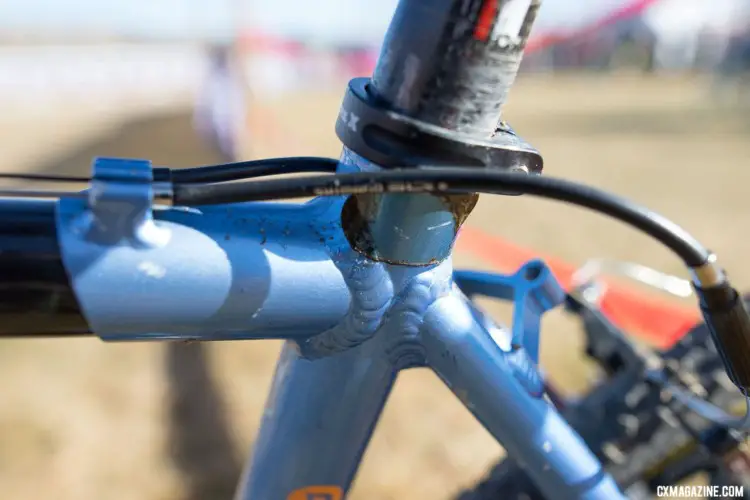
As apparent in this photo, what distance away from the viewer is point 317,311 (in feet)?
2.13

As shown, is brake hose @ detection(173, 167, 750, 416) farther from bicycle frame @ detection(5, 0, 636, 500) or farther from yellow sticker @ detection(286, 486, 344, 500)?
yellow sticker @ detection(286, 486, 344, 500)

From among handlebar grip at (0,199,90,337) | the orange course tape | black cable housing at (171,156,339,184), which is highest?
black cable housing at (171,156,339,184)

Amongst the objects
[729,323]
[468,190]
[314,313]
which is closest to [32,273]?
[314,313]

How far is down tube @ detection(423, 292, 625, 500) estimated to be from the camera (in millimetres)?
720

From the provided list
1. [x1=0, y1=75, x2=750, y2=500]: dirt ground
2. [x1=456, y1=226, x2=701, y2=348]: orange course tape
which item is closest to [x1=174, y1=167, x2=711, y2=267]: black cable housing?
[x1=0, y1=75, x2=750, y2=500]: dirt ground

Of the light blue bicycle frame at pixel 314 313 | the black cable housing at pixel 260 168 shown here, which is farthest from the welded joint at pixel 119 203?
the black cable housing at pixel 260 168

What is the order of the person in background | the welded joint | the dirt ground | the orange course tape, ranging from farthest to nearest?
the person in background, the orange course tape, the dirt ground, the welded joint

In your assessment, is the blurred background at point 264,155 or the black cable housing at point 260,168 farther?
the blurred background at point 264,155

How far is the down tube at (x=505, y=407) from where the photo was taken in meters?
0.72

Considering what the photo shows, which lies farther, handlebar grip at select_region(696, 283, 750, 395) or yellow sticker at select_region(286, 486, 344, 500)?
yellow sticker at select_region(286, 486, 344, 500)

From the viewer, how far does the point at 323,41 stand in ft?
41.1

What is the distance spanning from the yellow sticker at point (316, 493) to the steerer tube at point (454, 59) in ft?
1.49

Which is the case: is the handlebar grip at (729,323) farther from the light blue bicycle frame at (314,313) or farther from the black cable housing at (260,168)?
the black cable housing at (260,168)

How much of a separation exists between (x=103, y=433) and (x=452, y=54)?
1.86 metres
